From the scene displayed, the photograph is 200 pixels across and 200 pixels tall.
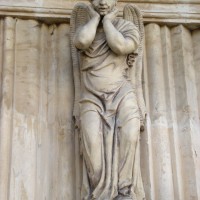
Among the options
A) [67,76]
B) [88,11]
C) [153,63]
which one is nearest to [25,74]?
[67,76]

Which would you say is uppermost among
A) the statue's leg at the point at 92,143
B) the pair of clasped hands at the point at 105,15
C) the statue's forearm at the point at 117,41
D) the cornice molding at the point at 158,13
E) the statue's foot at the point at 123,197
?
the cornice molding at the point at 158,13

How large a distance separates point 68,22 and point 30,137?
972 millimetres

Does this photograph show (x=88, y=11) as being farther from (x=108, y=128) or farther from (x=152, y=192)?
(x=152, y=192)

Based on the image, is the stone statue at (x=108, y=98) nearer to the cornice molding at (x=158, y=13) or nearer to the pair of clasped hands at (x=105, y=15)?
the pair of clasped hands at (x=105, y=15)

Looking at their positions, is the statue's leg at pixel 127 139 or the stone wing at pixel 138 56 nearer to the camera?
the statue's leg at pixel 127 139

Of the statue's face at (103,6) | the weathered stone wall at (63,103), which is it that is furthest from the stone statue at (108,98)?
the weathered stone wall at (63,103)

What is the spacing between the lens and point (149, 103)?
4688mm

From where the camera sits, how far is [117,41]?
4.35 meters

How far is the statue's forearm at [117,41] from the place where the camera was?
436 centimetres

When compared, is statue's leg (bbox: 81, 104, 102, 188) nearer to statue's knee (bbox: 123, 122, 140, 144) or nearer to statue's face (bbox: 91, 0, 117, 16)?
statue's knee (bbox: 123, 122, 140, 144)

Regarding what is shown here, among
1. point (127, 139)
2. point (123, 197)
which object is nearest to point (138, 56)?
point (127, 139)

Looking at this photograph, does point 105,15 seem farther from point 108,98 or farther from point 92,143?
point 92,143

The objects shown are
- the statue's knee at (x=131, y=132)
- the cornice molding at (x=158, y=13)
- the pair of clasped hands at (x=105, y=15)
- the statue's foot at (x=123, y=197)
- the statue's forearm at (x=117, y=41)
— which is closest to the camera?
the statue's foot at (x=123, y=197)

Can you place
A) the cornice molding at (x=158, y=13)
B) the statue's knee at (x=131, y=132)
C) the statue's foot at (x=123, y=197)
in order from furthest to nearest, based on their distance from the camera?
the cornice molding at (x=158, y=13), the statue's knee at (x=131, y=132), the statue's foot at (x=123, y=197)
